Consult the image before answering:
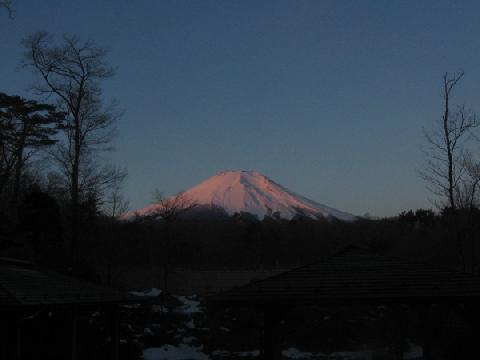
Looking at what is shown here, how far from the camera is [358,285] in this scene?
36.3ft

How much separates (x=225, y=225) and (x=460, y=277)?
37431 mm

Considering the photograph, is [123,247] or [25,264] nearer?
[25,264]

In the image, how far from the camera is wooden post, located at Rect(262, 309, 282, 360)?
10.6 meters

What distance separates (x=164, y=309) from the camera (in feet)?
83.5

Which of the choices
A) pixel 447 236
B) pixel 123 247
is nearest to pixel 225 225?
pixel 123 247

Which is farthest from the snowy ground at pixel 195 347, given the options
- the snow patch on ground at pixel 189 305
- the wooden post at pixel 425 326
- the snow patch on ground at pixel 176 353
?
the wooden post at pixel 425 326

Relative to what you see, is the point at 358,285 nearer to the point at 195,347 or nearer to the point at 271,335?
the point at 271,335

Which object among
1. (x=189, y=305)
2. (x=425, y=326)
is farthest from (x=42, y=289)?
(x=189, y=305)

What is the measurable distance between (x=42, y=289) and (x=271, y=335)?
5.56m

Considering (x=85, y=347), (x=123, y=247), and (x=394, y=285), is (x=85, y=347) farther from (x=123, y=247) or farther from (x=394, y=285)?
(x=123, y=247)

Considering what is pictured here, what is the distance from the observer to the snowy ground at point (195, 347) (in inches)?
795

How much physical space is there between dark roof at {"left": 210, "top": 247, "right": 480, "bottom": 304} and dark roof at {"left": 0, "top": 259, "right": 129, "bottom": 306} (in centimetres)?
392

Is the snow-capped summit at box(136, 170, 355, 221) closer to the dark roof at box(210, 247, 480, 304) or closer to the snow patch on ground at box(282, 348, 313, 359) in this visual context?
the snow patch on ground at box(282, 348, 313, 359)

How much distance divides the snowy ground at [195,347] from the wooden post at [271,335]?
9.35 m
